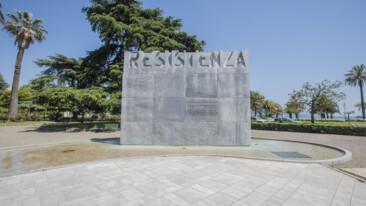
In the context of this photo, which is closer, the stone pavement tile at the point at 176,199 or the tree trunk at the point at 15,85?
the stone pavement tile at the point at 176,199

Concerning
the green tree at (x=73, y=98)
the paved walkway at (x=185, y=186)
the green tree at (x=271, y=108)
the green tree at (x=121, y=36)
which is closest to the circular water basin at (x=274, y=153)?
the paved walkway at (x=185, y=186)

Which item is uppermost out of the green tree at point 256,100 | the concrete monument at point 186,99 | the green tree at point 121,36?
the green tree at point 121,36

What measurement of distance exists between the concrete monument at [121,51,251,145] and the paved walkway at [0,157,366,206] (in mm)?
3612

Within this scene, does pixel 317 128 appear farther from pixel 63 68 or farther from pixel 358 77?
pixel 358 77

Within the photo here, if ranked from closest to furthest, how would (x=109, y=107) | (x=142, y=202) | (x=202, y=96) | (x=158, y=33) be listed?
(x=142, y=202), (x=202, y=96), (x=109, y=107), (x=158, y=33)

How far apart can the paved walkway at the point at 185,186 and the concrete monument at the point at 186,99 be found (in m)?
3.61

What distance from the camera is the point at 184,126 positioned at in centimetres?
902

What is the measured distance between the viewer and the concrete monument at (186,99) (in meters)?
8.88

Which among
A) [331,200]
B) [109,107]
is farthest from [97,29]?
[331,200]

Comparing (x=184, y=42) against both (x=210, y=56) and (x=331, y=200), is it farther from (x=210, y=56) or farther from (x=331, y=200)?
(x=331, y=200)

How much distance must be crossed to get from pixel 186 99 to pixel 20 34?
104 feet

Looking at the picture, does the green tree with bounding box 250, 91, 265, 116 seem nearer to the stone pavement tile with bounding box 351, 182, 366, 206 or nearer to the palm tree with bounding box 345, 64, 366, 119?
the palm tree with bounding box 345, 64, 366, 119

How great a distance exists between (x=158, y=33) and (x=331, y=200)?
1851cm

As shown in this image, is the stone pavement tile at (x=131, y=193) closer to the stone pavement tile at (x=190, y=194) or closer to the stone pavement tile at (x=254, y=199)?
the stone pavement tile at (x=190, y=194)
